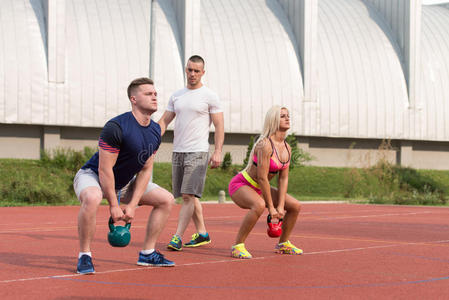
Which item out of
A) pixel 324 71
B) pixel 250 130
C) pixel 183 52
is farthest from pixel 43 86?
pixel 324 71

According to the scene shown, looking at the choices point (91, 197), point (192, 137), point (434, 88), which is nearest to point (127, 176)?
point (91, 197)

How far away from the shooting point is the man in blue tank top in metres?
6.74

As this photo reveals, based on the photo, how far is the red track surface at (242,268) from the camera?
5973 mm

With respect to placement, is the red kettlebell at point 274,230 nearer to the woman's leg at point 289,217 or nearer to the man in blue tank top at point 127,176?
the woman's leg at point 289,217

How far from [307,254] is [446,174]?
33101 mm

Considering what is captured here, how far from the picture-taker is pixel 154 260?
7.33 meters

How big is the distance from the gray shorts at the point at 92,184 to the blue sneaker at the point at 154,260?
61 centimetres

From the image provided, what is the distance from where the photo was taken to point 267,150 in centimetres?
829

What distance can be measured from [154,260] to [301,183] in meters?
26.5

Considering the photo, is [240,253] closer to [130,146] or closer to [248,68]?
[130,146]

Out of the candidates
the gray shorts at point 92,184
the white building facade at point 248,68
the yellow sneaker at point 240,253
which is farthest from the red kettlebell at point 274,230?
the white building facade at point 248,68

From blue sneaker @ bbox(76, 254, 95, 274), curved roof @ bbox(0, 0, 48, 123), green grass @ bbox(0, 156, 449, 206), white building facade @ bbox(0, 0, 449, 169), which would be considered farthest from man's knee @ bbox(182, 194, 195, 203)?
curved roof @ bbox(0, 0, 48, 123)

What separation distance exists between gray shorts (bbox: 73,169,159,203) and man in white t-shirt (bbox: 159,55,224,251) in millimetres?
1566

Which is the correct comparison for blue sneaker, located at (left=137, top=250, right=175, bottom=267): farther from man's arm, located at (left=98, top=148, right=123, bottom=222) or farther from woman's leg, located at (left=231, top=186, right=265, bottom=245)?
woman's leg, located at (left=231, top=186, right=265, bottom=245)
